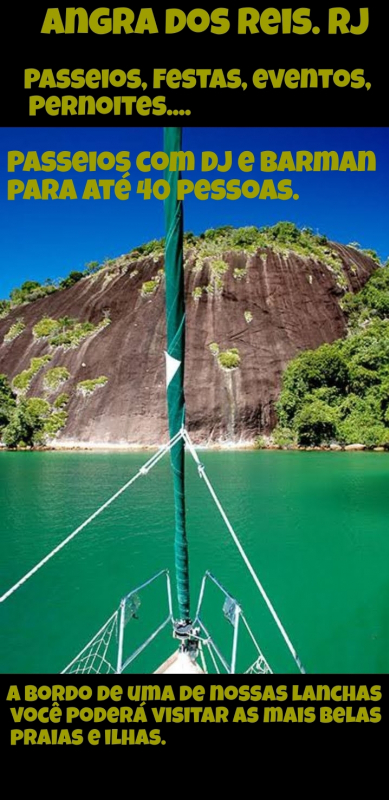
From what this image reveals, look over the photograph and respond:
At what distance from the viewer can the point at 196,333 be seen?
4403cm

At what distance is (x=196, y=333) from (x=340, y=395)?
643 inches

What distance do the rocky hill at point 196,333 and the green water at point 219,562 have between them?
2061 centimetres

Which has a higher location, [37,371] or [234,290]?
[234,290]

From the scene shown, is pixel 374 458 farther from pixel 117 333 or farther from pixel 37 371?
pixel 37 371

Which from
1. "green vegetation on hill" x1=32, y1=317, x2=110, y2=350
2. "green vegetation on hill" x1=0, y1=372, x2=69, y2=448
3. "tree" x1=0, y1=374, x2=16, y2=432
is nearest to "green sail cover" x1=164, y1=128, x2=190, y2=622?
"green vegetation on hill" x1=0, y1=372, x2=69, y2=448

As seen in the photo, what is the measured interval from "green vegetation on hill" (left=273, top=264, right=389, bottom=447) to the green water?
14.3 metres

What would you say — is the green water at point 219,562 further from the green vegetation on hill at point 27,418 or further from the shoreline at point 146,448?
the green vegetation on hill at point 27,418

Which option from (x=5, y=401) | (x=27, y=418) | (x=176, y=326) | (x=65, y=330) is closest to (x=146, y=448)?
(x=27, y=418)

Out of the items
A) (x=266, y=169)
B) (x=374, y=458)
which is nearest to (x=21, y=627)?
(x=266, y=169)

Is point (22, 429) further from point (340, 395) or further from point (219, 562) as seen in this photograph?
point (219, 562)

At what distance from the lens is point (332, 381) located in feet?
117

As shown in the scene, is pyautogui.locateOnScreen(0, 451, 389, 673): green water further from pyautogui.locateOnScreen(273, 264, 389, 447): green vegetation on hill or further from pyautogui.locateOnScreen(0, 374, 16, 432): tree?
pyautogui.locateOnScreen(0, 374, 16, 432): tree
